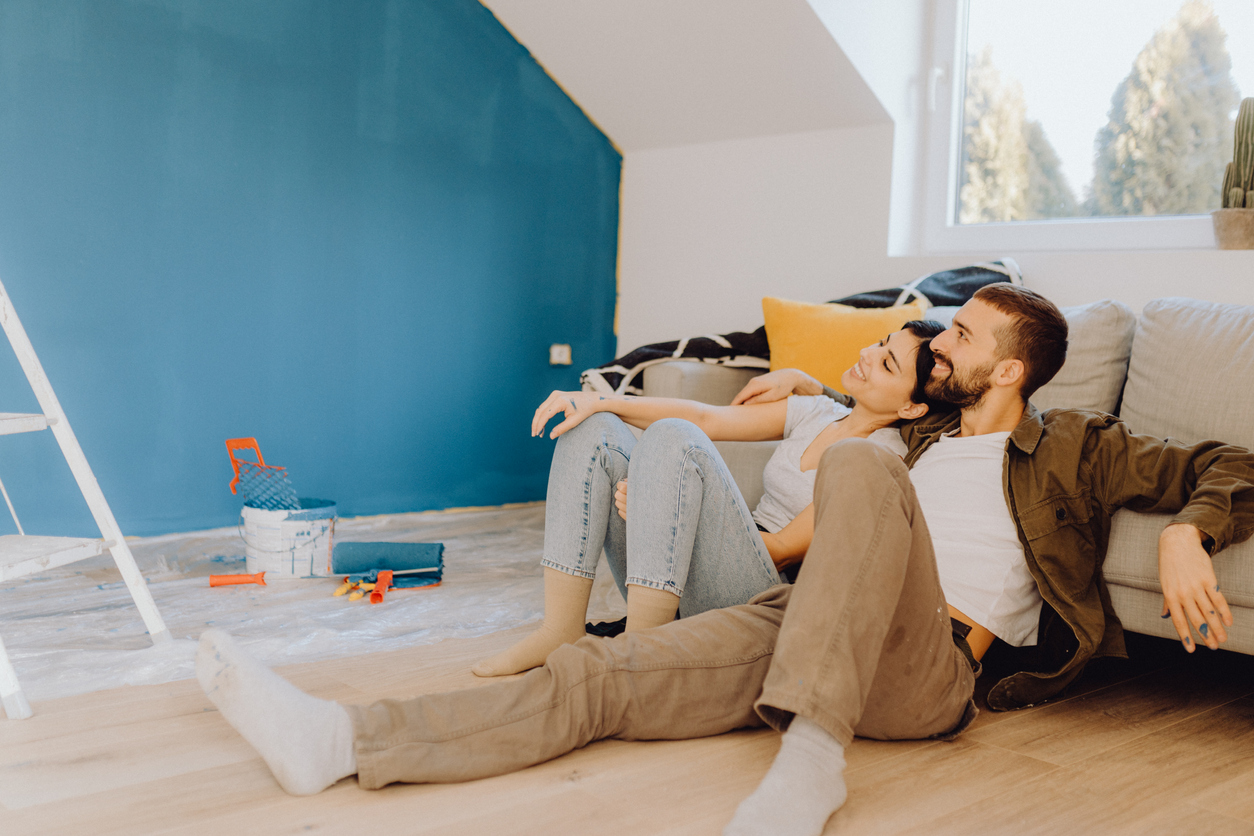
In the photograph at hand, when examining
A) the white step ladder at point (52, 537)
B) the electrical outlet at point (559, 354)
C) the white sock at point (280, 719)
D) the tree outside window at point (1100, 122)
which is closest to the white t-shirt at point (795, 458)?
the white sock at point (280, 719)

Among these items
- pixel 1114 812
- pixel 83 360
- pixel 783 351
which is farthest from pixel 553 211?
pixel 1114 812

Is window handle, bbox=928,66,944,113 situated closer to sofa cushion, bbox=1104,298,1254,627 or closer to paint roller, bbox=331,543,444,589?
sofa cushion, bbox=1104,298,1254,627

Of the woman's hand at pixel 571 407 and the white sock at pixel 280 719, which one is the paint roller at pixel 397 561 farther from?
the white sock at pixel 280 719

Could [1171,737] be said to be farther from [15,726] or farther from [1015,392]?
[15,726]

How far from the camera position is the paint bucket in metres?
2.33

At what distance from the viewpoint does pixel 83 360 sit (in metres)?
2.52

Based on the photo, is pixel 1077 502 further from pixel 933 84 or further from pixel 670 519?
pixel 933 84

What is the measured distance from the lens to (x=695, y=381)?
2.42m

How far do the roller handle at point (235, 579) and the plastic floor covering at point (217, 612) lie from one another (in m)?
0.02

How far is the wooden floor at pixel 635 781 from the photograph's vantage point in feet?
3.62

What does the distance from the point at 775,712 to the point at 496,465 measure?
236cm

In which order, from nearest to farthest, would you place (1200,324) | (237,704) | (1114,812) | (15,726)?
(237,704)
(1114,812)
(15,726)
(1200,324)

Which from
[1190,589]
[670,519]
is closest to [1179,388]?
[1190,589]

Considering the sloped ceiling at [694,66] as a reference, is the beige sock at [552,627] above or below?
below
